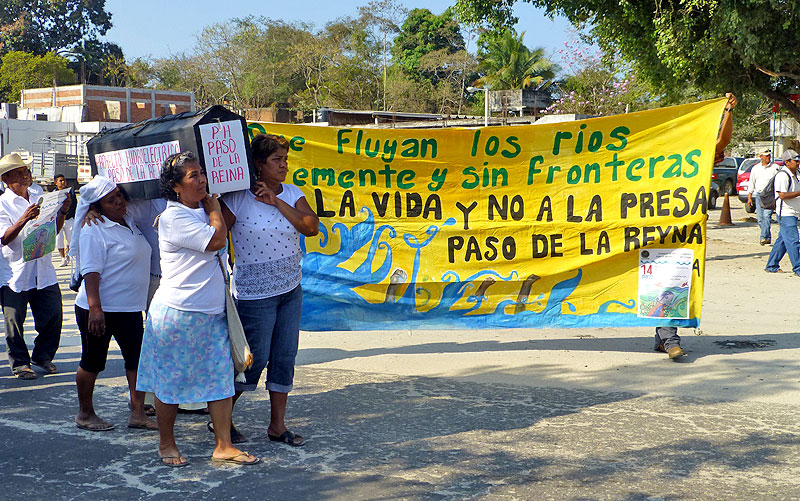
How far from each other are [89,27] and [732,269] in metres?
76.5

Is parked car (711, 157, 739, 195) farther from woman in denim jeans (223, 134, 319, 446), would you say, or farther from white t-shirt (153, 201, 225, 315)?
white t-shirt (153, 201, 225, 315)

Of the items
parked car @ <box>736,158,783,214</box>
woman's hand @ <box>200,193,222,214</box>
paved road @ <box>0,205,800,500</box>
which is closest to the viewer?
paved road @ <box>0,205,800,500</box>

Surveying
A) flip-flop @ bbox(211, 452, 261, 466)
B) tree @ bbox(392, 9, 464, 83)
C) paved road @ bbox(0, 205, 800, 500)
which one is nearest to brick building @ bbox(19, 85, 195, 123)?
tree @ bbox(392, 9, 464, 83)

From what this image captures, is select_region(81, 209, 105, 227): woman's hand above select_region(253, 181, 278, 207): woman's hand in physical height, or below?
below

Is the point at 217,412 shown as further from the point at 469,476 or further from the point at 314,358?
the point at 314,358

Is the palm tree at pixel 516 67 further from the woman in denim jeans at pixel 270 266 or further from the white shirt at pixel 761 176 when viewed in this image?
the woman in denim jeans at pixel 270 266

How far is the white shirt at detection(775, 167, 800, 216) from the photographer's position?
11602 mm

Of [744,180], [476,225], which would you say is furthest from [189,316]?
[744,180]

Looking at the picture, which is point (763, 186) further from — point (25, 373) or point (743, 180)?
point (743, 180)

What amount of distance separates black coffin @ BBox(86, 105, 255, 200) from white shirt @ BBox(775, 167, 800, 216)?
30.7 ft

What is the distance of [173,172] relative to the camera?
4.26 meters

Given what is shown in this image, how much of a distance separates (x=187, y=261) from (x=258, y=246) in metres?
0.45

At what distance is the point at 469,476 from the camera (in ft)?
13.8

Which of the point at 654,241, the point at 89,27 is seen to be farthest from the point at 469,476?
the point at 89,27
